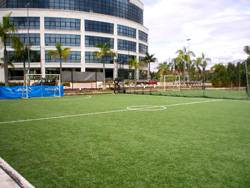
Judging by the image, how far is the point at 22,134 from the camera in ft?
28.7

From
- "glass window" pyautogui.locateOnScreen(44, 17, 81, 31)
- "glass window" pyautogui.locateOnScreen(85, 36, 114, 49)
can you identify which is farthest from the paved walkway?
"glass window" pyautogui.locateOnScreen(85, 36, 114, 49)

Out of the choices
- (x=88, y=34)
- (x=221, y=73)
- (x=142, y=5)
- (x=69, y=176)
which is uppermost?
(x=142, y=5)

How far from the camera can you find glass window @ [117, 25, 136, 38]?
248 ft

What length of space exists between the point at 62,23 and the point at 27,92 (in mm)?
40758

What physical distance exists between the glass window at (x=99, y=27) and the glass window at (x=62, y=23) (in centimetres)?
264

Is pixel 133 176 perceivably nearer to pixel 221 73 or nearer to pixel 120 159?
pixel 120 159

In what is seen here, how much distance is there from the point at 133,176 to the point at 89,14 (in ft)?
223

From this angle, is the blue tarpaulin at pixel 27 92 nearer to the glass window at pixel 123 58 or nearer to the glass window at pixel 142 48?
the glass window at pixel 123 58

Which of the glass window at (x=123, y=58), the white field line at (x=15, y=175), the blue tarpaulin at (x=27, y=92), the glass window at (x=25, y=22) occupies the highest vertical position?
the glass window at (x=25, y=22)

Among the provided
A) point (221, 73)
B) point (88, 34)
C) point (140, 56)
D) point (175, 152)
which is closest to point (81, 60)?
point (88, 34)

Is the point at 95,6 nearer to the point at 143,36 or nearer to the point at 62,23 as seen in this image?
the point at 62,23

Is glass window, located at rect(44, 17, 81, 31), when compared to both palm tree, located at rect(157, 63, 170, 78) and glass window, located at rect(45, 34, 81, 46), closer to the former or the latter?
glass window, located at rect(45, 34, 81, 46)

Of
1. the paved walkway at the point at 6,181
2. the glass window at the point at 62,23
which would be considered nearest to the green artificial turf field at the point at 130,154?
the paved walkway at the point at 6,181

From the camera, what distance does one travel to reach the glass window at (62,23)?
6388 centimetres
